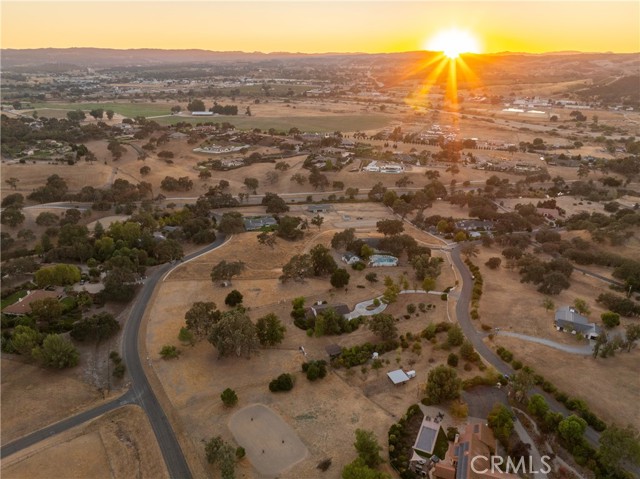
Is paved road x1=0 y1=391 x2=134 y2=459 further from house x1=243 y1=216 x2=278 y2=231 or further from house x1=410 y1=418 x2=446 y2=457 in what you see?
house x1=243 y1=216 x2=278 y2=231

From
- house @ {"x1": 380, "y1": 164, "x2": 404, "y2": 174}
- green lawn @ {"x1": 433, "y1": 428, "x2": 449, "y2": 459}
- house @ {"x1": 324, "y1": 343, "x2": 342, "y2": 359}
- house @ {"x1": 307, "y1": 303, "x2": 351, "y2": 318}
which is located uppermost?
house @ {"x1": 380, "y1": 164, "x2": 404, "y2": 174}

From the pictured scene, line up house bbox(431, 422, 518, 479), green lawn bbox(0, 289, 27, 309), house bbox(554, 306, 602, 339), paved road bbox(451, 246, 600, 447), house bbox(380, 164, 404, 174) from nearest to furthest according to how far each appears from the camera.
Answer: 1. house bbox(431, 422, 518, 479)
2. paved road bbox(451, 246, 600, 447)
3. house bbox(554, 306, 602, 339)
4. green lawn bbox(0, 289, 27, 309)
5. house bbox(380, 164, 404, 174)

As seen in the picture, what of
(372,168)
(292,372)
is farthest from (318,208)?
(292,372)

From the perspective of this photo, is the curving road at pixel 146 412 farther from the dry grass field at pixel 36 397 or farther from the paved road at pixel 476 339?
the paved road at pixel 476 339

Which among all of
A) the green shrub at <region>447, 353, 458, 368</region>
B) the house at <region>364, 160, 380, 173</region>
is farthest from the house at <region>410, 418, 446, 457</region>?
the house at <region>364, 160, 380, 173</region>

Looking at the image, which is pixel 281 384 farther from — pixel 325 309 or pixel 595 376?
pixel 595 376

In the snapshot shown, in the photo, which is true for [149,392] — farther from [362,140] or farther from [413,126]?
[413,126]

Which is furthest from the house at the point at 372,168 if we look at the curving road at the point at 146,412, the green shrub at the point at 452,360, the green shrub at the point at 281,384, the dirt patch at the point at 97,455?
the dirt patch at the point at 97,455
